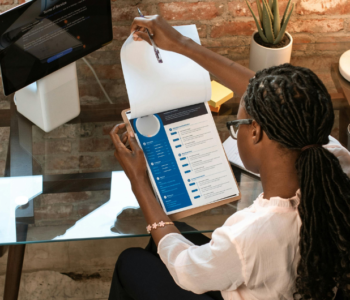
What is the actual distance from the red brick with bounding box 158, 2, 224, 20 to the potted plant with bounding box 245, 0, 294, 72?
0.21 m

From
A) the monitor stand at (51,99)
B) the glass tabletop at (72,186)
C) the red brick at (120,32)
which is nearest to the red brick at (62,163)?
the glass tabletop at (72,186)

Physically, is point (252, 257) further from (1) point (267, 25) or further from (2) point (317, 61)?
(2) point (317, 61)

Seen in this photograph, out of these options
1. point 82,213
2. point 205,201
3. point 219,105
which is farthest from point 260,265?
point 219,105

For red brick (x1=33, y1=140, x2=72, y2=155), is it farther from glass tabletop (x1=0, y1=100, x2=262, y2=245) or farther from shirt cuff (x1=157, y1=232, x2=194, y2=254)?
shirt cuff (x1=157, y1=232, x2=194, y2=254)

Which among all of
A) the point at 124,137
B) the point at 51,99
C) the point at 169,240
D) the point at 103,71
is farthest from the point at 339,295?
the point at 103,71

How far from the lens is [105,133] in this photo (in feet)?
4.51

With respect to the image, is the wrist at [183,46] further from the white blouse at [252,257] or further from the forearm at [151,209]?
the white blouse at [252,257]

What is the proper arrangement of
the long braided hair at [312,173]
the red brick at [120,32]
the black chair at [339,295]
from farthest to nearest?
the red brick at [120,32], the black chair at [339,295], the long braided hair at [312,173]

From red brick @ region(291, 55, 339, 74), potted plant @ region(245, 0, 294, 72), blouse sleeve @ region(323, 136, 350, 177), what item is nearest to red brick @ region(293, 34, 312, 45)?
red brick @ region(291, 55, 339, 74)

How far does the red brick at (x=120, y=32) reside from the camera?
165 cm

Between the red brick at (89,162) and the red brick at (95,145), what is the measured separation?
0.10 feet

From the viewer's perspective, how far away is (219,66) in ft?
4.17

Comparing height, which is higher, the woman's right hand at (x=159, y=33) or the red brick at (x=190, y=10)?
the woman's right hand at (x=159, y=33)

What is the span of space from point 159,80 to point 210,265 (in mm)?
553
